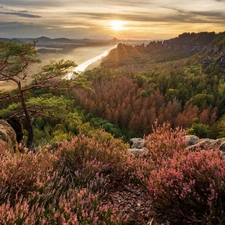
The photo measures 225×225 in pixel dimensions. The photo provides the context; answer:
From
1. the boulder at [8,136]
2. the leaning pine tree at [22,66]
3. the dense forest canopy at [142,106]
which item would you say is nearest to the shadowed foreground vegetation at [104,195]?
the boulder at [8,136]

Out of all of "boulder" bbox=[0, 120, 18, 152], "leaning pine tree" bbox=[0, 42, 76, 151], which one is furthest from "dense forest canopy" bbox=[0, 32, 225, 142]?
"boulder" bbox=[0, 120, 18, 152]

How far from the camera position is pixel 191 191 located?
466 cm

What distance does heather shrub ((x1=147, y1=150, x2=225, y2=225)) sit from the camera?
4395 millimetres

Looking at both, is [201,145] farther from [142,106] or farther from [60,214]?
[142,106]

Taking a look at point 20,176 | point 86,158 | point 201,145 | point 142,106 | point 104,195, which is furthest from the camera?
point 142,106

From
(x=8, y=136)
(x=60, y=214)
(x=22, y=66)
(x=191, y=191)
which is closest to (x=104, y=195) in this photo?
(x=60, y=214)

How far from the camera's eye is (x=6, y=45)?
15.9 meters

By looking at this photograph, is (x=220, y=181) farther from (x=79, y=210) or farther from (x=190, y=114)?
(x=190, y=114)

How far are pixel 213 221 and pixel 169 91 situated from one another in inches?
3593

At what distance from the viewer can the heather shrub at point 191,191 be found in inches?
173

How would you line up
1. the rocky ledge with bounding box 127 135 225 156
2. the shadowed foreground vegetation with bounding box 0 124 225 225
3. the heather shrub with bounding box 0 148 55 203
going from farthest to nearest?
1. the rocky ledge with bounding box 127 135 225 156
2. the heather shrub with bounding box 0 148 55 203
3. the shadowed foreground vegetation with bounding box 0 124 225 225

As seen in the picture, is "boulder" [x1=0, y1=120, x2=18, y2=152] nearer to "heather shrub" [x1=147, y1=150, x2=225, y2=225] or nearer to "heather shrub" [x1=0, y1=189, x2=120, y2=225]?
"heather shrub" [x1=0, y1=189, x2=120, y2=225]

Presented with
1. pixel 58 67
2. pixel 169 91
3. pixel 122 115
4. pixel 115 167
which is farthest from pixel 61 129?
pixel 169 91

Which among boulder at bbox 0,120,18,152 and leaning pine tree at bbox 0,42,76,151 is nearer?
boulder at bbox 0,120,18,152
